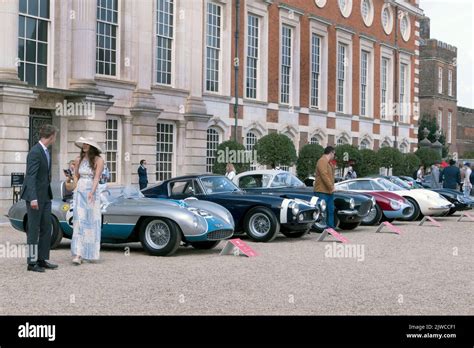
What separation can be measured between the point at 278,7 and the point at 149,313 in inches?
1188

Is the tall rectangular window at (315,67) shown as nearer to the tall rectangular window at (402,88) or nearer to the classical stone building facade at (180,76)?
the classical stone building facade at (180,76)

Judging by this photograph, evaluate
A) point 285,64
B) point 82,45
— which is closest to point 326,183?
point 82,45

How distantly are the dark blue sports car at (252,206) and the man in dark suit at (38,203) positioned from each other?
5000mm

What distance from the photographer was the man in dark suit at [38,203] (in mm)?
10859

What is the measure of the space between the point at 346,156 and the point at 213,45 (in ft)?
29.6

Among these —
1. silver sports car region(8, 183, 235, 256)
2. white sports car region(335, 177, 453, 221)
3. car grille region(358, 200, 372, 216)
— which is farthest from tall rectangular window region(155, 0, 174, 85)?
silver sports car region(8, 183, 235, 256)

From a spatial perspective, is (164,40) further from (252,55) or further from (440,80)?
(440,80)

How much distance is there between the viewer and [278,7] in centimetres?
3644

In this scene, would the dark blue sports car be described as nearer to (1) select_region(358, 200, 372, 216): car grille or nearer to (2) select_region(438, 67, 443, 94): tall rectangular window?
(1) select_region(358, 200, 372, 216): car grille

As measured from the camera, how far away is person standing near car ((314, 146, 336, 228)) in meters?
16.7

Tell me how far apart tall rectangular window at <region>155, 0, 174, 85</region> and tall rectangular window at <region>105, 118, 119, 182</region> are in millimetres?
2764

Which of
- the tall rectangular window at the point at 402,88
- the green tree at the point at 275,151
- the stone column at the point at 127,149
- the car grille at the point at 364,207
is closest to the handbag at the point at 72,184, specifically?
the car grille at the point at 364,207

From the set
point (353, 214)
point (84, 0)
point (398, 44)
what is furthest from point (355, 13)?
point (353, 214)

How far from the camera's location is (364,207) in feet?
61.3
